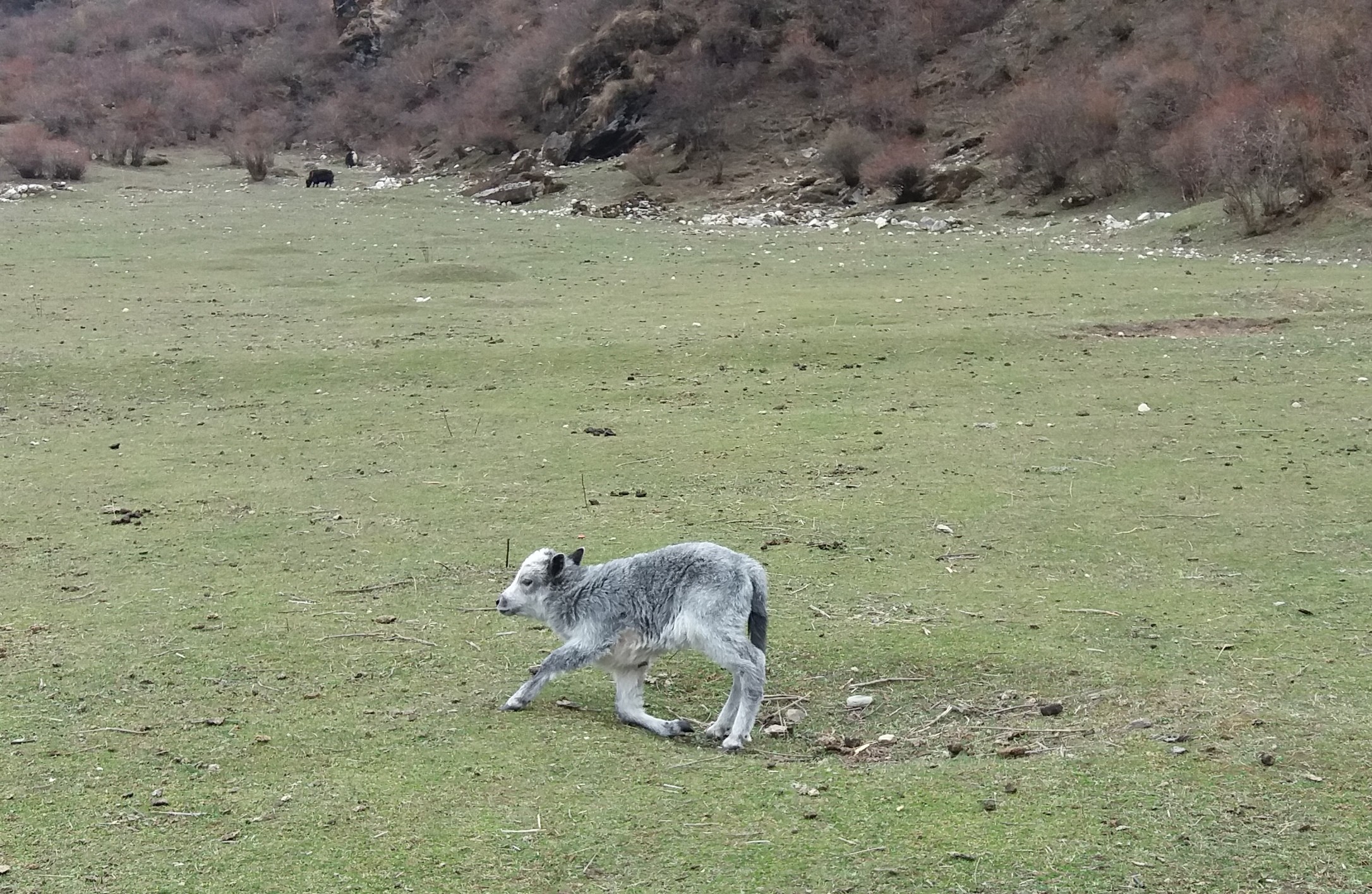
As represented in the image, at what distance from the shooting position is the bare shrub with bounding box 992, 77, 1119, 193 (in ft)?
109

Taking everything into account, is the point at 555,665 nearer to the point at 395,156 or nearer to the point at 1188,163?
the point at 1188,163

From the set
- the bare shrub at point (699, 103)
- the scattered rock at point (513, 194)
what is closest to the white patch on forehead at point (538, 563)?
the scattered rock at point (513, 194)

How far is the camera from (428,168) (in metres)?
57.9

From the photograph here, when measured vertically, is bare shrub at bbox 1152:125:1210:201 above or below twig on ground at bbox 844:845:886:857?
below

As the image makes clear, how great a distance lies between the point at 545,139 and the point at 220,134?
81.2 feet

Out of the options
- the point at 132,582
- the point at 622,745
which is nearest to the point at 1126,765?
the point at 622,745

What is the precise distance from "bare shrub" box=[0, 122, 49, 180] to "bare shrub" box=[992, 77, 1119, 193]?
31018mm

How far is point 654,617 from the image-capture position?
5930 mm

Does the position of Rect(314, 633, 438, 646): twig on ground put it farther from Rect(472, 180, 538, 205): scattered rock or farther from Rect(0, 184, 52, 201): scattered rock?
Rect(0, 184, 52, 201): scattered rock

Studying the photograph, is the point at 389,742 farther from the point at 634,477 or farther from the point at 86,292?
the point at 86,292

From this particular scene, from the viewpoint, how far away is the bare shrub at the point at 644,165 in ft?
140

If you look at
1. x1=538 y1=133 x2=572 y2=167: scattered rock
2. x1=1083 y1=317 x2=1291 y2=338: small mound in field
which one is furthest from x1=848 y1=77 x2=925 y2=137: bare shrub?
x1=1083 y1=317 x2=1291 y2=338: small mound in field

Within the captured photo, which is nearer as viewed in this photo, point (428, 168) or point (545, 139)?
point (545, 139)

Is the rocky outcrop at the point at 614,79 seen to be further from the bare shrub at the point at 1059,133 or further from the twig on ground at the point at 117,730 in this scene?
the twig on ground at the point at 117,730
